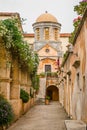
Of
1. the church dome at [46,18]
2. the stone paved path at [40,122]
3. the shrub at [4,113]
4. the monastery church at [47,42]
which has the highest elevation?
the church dome at [46,18]

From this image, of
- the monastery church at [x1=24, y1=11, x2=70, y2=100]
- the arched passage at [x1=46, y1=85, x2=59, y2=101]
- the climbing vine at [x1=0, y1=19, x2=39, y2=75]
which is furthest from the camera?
the monastery church at [x1=24, y1=11, x2=70, y2=100]

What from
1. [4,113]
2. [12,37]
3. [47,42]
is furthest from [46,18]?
[4,113]

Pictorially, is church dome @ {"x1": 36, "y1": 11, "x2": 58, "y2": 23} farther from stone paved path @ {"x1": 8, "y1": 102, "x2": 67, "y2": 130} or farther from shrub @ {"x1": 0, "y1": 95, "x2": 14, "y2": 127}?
shrub @ {"x1": 0, "y1": 95, "x2": 14, "y2": 127}

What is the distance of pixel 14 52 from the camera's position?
16625 mm

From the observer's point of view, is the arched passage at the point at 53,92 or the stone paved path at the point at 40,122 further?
the arched passage at the point at 53,92

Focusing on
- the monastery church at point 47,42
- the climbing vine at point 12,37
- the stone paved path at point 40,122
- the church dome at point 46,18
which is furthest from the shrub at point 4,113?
the church dome at point 46,18

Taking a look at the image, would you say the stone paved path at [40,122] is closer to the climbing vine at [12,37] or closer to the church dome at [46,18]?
the climbing vine at [12,37]

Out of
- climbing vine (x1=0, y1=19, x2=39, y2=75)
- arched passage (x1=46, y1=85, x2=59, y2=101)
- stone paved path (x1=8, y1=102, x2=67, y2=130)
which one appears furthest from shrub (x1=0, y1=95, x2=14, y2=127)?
arched passage (x1=46, y1=85, x2=59, y2=101)

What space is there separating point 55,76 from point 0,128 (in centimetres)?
4124

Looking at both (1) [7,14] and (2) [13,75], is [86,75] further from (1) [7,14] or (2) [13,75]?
(1) [7,14]

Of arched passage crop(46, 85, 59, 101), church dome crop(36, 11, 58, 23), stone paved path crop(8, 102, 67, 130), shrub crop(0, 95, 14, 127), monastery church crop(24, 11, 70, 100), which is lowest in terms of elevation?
stone paved path crop(8, 102, 67, 130)

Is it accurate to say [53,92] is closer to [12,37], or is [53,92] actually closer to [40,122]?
[40,122]

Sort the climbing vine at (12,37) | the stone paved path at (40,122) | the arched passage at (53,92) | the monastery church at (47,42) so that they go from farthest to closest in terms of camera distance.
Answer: the monastery church at (47,42) < the arched passage at (53,92) < the stone paved path at (40,122) < the climbing vine at (12,37)

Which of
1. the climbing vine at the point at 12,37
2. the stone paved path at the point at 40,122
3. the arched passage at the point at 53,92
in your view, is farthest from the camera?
the arched passage at the point at 53,92
